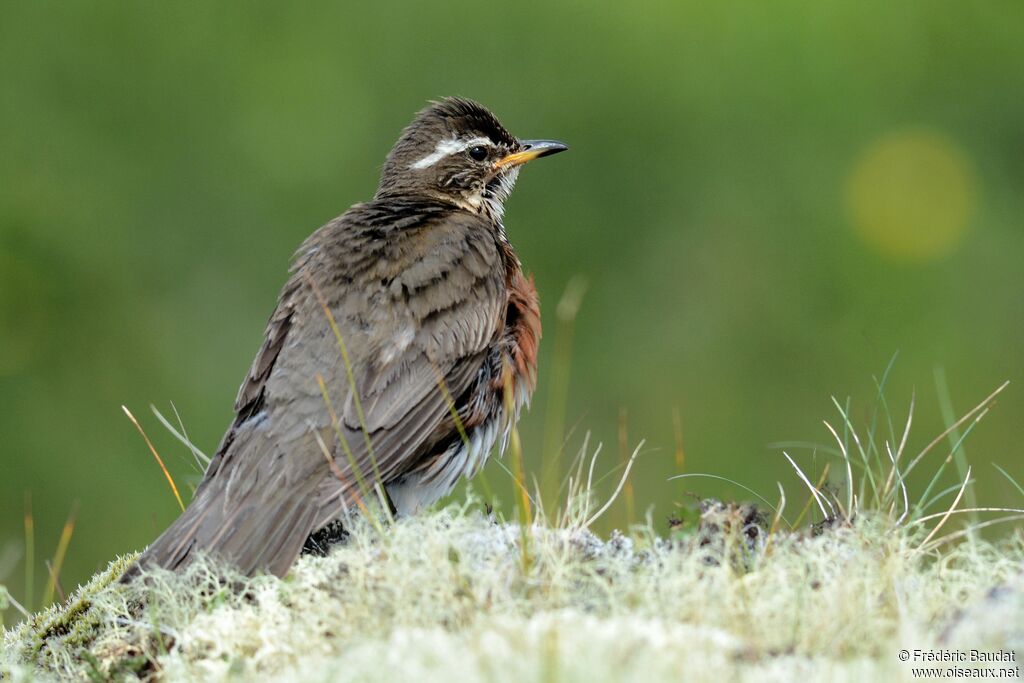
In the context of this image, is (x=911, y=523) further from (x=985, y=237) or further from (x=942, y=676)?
(x=985, y=237)

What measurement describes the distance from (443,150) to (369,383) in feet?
7.89

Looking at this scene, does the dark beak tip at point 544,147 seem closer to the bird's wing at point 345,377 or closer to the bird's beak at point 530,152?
the bird's beak at point 530,152

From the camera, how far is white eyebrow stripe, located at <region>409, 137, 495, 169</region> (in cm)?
830

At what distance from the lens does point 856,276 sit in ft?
50.6

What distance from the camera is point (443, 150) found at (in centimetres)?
830

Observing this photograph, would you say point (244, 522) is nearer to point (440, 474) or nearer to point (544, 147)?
point (440, 474)

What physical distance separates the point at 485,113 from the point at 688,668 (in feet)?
17.4

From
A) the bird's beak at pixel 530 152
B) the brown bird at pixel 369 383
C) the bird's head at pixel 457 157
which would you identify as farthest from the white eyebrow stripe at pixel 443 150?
the brown bird at pixel 369 383

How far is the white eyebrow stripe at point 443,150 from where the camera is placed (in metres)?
8.30

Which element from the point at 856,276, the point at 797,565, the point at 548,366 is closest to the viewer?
the point at 797,565

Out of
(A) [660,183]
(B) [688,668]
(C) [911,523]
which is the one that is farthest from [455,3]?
(B) [688,668]

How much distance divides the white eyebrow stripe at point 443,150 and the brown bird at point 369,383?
1.92 ft

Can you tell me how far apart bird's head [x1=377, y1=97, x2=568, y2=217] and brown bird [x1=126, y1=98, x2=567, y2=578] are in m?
0.53

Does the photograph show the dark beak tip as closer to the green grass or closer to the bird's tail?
the bird's tail
